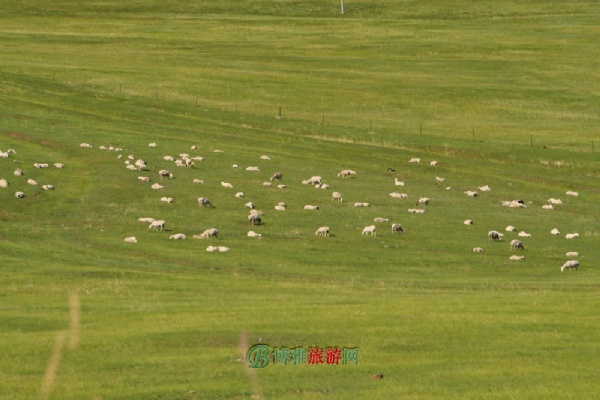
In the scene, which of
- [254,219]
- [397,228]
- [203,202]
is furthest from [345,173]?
[254,219]

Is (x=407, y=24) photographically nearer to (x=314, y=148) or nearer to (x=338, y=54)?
(x=338, y=54)

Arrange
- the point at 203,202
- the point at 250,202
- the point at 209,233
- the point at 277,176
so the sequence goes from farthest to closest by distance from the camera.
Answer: the point at 277,176 → the point at 250,202 → the point at 203,202 → the point at 209,233

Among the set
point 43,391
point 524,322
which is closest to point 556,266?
point 524,322

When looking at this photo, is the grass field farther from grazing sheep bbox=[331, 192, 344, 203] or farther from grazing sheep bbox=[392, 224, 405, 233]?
grazing sheep bbox=[392, 224, 405, 233]

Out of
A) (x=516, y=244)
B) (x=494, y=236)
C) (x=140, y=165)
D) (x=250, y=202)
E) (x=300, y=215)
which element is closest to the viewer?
(x=516, y=244)

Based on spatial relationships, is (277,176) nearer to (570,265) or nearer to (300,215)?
(300,215)

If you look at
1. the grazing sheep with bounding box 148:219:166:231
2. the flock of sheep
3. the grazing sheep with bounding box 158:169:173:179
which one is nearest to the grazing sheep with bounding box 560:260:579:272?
the flock of sheep

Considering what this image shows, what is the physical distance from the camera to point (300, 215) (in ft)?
165

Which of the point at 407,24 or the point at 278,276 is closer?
the point at 278,276

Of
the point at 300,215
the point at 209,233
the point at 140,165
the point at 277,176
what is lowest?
the point at 209,233

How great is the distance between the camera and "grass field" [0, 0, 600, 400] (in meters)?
24.1

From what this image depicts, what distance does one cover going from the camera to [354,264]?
4091cm

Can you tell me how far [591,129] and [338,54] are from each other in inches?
1747

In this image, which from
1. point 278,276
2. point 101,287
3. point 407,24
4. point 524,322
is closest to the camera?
point 524,322
